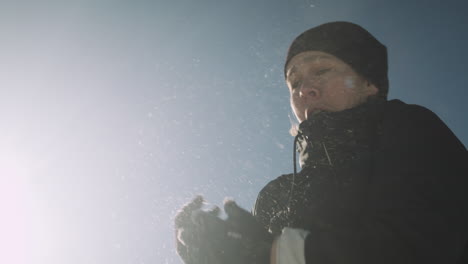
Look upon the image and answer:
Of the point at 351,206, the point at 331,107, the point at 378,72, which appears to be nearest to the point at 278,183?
the point at 331,107

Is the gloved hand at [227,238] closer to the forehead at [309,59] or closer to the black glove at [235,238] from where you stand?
the black glove at [235,238]

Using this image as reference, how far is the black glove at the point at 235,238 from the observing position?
1.17 meters

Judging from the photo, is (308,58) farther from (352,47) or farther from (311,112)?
(311,112)

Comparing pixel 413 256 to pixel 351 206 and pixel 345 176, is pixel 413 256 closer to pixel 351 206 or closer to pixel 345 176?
pixel 351 206

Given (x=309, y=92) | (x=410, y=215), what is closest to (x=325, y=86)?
(x=309, y=92)

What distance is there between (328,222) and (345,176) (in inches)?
14.4

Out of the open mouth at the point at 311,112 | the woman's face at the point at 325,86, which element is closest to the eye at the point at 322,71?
the woman's face at the point at 325,86

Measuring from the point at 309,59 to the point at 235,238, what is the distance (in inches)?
60.2

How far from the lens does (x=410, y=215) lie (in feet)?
3.00

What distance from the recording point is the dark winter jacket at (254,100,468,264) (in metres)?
0.90

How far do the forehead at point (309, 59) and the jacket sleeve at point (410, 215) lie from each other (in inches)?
43.0

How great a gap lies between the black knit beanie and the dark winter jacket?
1.97 ft

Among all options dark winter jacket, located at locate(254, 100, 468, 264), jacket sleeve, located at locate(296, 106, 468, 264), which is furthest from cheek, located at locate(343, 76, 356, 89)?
jacket sleeve, located at locate(296, 106, 468, 264)

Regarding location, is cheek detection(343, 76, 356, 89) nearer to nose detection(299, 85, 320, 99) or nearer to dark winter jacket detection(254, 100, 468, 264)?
nose detection(299, 85, 320, 99)
